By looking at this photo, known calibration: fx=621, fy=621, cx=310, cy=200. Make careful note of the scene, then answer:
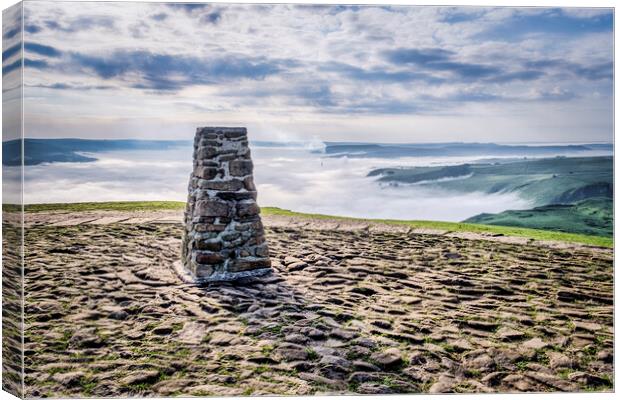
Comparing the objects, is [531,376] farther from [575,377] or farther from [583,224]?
[583,224]

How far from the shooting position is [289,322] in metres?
6.78

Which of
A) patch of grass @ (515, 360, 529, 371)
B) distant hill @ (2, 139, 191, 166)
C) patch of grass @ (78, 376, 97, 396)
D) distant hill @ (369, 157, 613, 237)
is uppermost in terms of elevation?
distant hill @ (2, 139, 191, 166)

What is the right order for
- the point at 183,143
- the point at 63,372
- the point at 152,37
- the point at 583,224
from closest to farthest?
the point at 63,372, the point at 152,37, the point at 183,143, the point at 583,224

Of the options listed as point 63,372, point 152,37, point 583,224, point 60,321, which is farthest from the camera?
point 583,224

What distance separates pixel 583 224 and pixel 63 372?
6998mm

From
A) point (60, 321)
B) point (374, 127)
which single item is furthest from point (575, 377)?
point (60, 321)

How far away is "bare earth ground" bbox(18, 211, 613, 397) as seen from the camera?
5.79 metres

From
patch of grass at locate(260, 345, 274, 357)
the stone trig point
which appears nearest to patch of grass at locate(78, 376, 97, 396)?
patch of grass at locate(260, 345, 274, 357)

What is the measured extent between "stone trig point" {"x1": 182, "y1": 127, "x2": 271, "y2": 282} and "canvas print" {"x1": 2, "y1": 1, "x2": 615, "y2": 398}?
0.03 meters

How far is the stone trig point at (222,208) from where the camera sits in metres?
7.79

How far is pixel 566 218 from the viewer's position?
9.18 metres

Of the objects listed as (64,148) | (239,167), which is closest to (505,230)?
(239,167)

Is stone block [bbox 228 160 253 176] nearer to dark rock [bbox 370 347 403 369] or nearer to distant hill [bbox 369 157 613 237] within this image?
distant hill [bbox 369 157 613 237]

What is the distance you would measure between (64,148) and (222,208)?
1.98 meters
